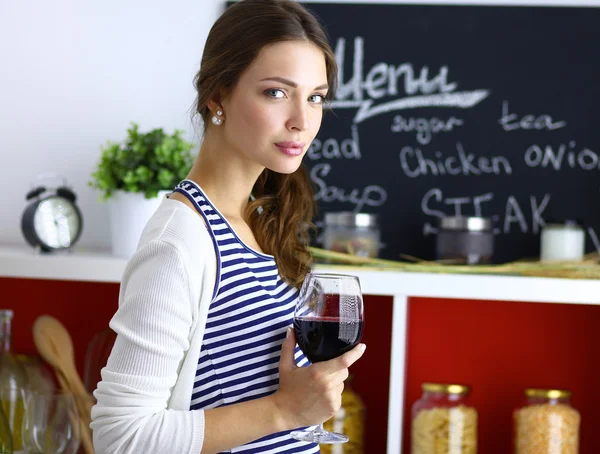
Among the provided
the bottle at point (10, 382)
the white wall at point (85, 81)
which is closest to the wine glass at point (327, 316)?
the bottle at point (10, 382)

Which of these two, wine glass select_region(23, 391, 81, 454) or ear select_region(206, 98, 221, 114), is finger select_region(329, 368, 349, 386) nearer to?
ear select_region(206, 98, 221, 114)

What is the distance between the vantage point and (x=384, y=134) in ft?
6.47

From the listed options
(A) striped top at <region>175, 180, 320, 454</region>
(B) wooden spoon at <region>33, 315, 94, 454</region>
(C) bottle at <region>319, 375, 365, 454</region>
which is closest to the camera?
(A) striped top at <region>175, 180, 320, 454</region>

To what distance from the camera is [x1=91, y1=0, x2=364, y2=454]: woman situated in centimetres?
93

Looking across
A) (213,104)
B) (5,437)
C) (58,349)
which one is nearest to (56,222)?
(58,349)

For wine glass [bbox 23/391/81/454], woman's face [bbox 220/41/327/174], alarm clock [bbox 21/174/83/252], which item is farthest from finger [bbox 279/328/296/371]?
alarm clock [bbox 21/174/83/252]

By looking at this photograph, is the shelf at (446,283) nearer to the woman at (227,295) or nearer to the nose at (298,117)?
the woman at (227,295)

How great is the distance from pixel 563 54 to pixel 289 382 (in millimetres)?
1254

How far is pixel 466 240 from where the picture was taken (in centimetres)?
180

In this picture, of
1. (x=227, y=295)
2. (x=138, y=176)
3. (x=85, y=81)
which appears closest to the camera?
(x=227, y=295)

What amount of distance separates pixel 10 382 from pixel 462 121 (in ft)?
3.96

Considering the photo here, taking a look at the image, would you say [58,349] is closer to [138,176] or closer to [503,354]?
[138,176]

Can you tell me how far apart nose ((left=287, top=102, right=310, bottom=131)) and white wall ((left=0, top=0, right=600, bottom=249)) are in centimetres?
99

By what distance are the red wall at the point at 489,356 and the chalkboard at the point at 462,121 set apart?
15 centimetres
